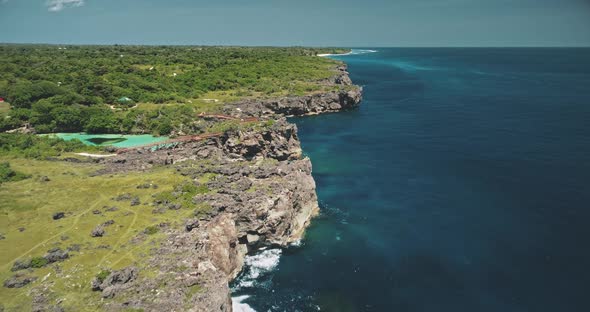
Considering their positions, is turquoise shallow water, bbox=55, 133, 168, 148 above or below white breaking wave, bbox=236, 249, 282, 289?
above

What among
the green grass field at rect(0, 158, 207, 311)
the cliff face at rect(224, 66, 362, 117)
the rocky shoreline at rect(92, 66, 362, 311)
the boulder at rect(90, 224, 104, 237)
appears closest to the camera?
the rocky shoreline at rect(92, 66, 362, 311)

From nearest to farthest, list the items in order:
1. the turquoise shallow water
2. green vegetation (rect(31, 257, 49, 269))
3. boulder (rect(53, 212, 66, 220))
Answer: green vegetation (rect(31, 257, 49, 269)) → boulder (rect(53, 212, 66, 220)) → the turquoise shallow water

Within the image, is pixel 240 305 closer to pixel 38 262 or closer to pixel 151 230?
pixel 151 230

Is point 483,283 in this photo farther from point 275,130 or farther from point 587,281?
point 275,130

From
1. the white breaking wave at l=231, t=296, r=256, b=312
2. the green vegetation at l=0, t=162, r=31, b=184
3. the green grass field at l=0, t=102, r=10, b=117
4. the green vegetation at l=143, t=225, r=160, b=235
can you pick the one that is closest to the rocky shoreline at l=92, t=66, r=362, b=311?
the green vegetation at l=143, t=225, r=160, b=235

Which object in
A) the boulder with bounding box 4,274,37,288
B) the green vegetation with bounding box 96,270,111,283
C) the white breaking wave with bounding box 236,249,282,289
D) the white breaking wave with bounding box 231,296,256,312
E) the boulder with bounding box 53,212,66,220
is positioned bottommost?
the white breaking wave with bounding box 231,296,256,312

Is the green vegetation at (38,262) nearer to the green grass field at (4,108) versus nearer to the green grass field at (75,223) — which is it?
the green grass field at (75,223)

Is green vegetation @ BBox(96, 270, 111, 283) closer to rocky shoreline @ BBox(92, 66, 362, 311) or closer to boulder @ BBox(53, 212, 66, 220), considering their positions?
rocky shoreline @ BBox(92, 66, 362, 311)
